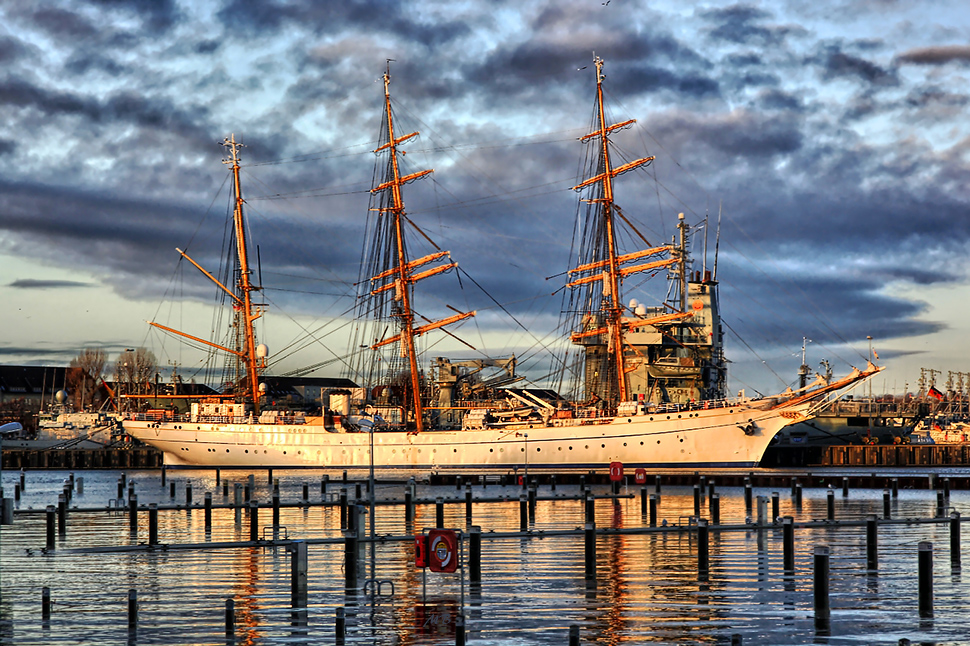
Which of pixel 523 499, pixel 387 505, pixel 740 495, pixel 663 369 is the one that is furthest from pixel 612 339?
pixel 523 499

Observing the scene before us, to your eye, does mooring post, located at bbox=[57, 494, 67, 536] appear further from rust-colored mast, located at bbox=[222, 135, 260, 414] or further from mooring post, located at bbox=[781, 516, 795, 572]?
rust-colored mast, located at bbox=[222, 135, 260, 414]

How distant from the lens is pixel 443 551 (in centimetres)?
1809

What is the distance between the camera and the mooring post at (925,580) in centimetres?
1744

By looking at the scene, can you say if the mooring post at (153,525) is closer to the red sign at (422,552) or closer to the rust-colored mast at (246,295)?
the red sign at (422,552)

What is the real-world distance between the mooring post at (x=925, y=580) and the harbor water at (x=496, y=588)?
166 mm

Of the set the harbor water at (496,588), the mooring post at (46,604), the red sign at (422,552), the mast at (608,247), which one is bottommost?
the harbor water at (496,588)

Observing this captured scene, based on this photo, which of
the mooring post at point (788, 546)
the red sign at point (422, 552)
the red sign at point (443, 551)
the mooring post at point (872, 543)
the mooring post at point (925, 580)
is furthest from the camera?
the mooring post at point (872, 543)

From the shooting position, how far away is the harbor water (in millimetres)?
16219

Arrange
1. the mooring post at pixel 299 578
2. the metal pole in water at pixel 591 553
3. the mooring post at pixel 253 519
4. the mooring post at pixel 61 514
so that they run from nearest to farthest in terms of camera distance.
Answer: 1. the mooring post at pixel 299 578
2. the metal pole in water at pixel 591 553
3. the mooring post at pixel 253 519
4. the mooring post at pixel 61 514

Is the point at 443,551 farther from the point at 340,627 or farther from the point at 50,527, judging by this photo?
the point at 50,527

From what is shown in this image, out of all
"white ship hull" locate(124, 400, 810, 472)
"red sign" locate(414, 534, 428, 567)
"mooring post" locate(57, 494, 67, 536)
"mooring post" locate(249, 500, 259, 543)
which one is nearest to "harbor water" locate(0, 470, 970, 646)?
"mooring post" locate(57, 494, 67, 536)

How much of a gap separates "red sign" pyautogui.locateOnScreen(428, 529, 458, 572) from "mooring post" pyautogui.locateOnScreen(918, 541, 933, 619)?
24.0 ft

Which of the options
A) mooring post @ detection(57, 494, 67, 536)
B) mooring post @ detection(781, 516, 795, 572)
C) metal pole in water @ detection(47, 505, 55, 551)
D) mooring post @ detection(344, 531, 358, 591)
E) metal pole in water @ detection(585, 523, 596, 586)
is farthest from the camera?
mooring post @ detection(57, 494, 67, 536)

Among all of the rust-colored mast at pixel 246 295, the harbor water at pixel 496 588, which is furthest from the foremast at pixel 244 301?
the harbor water at pixel 496 588
